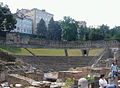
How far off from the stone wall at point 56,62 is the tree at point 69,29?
2659 cm

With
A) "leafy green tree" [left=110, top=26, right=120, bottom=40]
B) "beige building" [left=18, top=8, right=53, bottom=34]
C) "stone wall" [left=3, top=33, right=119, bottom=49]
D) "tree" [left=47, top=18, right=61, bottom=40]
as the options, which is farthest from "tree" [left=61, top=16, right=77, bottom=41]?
"beige building" [left=18, top=8, right=53, bottom=34]

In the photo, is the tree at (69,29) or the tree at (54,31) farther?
the tree at (54,31)

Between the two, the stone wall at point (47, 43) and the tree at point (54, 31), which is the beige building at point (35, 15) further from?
the stone wall at point (47, 43)

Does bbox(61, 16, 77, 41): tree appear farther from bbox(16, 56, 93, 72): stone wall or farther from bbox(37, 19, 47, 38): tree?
bbox(16, 56, 93, 72): stone wall

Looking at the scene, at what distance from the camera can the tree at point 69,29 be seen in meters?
71.6

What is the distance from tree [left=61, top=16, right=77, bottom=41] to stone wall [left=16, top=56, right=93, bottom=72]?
87.2 ft

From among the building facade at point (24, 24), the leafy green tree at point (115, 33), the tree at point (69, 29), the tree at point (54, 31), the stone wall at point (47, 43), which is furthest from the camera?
the building facade at point (24, 24)

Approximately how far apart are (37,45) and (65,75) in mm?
31824

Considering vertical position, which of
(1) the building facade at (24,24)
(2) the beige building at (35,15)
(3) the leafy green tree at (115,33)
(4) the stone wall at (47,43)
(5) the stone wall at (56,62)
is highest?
(2) the beige building at (35,15)

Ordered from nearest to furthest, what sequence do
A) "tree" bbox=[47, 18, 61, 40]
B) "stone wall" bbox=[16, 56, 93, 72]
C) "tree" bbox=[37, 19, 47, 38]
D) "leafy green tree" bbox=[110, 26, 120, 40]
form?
1. "stone wall" bbox=[16, 56, 93, 72]
2. "leafy green tree" bbox=[110, 26, 120, 40]
3. "tree" bbox=[37, 19, 47, 38]
4. "tree" bbox=[47, 18, 61, 40]

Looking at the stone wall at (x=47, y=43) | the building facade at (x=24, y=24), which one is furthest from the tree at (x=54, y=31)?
the stone wall at (x=47, y=43)

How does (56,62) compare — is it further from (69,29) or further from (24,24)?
(24,24)

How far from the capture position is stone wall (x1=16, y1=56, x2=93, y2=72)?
1494 inches

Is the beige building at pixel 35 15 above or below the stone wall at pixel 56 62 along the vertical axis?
above
